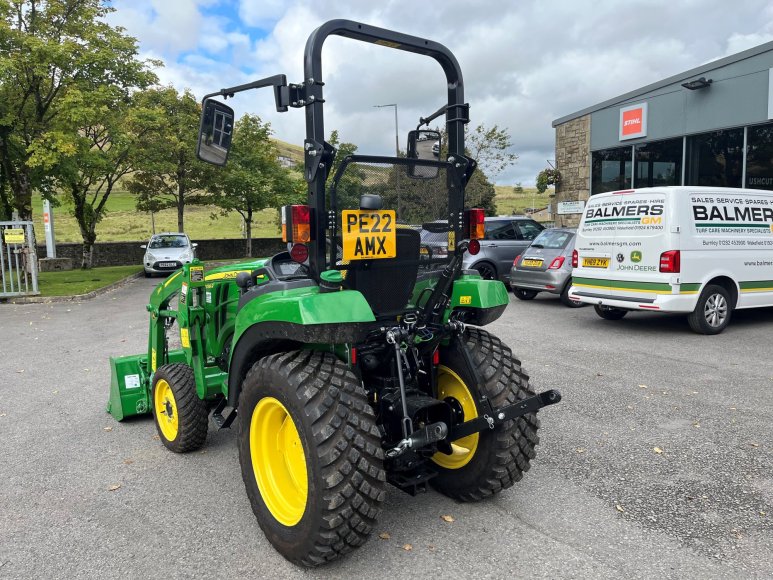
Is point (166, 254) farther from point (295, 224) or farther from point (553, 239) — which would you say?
point (295, 224)

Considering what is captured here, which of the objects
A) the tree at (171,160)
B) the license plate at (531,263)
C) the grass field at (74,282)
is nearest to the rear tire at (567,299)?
the license plate at (531,263)

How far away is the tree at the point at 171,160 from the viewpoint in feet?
76.0

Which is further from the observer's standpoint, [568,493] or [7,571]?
[568,493]

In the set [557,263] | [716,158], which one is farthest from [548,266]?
[716,158]

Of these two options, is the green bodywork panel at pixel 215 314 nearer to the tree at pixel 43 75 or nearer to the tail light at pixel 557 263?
the tail light at pixel 557 263

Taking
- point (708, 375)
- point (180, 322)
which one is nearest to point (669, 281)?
point (708, 375)

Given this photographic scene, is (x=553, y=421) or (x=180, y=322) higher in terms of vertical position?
(x=180, y=322)

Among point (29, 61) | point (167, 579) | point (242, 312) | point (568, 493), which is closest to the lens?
point (167, 579)

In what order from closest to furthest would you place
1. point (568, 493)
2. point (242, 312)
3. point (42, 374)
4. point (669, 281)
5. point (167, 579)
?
point (167, 579) < point (242, 312) < point (568, 493) < point (42, 374) < point (669, 281)

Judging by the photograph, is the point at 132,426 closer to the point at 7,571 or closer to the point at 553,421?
the point at 7,571

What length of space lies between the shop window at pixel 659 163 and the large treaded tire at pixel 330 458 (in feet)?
53.0

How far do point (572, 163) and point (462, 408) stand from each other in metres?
18.6

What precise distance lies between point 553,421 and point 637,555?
6.88 ft

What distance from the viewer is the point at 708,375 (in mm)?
A: 6543
